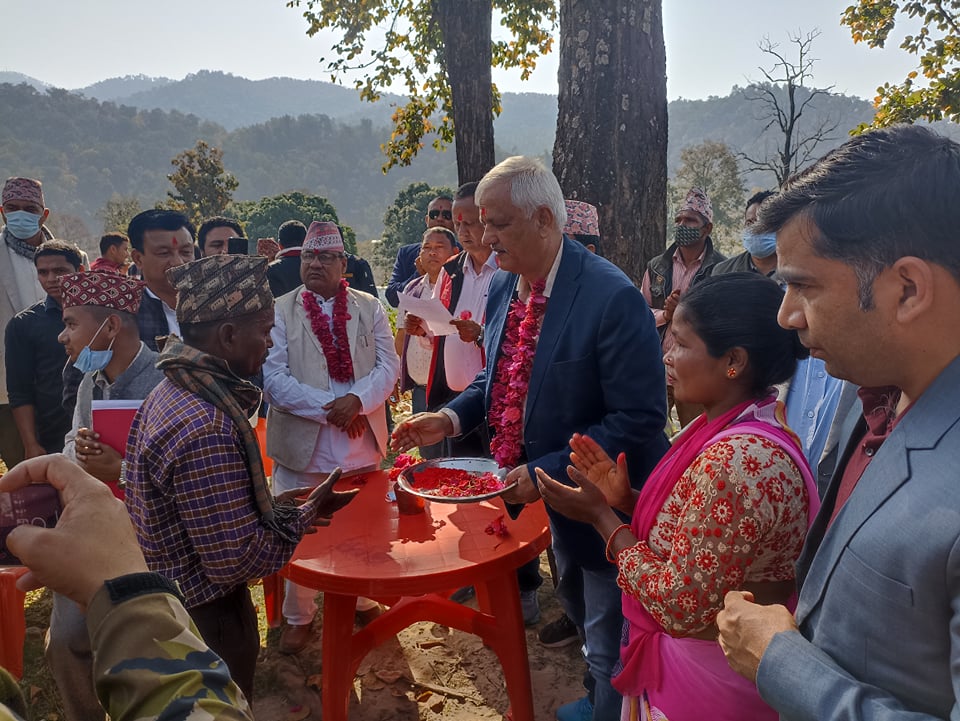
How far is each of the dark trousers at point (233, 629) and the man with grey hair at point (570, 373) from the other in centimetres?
109

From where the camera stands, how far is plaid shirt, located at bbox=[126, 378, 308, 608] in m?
1.96

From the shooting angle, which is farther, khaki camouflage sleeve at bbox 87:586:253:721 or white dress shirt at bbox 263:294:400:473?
white dress shirt at bbox 263:294:400:473

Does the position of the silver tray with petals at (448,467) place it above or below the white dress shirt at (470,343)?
below

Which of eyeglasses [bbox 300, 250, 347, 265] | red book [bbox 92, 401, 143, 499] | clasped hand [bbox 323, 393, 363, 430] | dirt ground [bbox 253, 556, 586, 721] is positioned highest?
eyeglasses [bbox 300, 250, 347, 265]

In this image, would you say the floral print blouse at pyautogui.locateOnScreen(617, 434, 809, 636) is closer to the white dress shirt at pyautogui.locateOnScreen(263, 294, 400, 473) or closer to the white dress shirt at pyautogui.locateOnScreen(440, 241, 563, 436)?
the white dress shirt at pyautogui.locateOnScreen(440, 241, 563, 436)

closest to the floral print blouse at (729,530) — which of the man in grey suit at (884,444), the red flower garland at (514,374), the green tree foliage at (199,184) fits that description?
the man in grey suit at (884,444)

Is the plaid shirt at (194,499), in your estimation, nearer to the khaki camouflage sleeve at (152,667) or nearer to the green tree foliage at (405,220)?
the khaki camouflage sleeve at (152,667)

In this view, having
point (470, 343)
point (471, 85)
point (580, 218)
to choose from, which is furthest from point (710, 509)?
point (471, 85)

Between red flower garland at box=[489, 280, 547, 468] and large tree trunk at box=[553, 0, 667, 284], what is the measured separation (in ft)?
8.36

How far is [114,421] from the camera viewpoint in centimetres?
235

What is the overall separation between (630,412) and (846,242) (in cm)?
141

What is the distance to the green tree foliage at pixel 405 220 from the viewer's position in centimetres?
3834

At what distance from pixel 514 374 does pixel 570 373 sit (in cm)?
34

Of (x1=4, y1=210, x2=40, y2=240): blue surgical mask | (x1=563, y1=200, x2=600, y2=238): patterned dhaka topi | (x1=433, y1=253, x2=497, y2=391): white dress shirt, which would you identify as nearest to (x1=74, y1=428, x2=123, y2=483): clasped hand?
(x1=433, y1=253, x2=497, y2=391): white dress shirt
